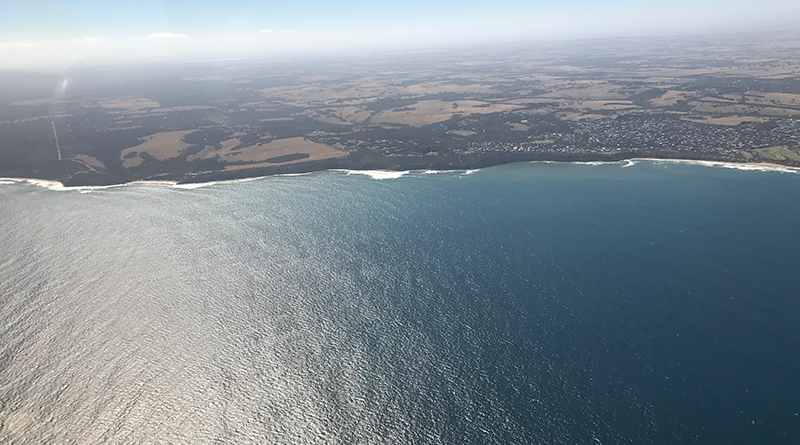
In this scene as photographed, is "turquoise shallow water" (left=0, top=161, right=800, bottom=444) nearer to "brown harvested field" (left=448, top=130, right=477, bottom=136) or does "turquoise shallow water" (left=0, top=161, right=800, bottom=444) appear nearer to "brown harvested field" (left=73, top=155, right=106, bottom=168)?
"brown harvested field" (left=73, top=155, right=106, bottom=168)

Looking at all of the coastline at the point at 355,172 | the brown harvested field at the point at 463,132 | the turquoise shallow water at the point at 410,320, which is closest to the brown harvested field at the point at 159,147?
the coastline at the point at 355,172

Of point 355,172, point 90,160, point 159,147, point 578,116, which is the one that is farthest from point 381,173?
point 578,116

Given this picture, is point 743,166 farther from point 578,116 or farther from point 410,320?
point 410,320

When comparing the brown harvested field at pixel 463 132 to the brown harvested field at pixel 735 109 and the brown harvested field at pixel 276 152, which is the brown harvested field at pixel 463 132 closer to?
the brown harvested field at pixel 276 152

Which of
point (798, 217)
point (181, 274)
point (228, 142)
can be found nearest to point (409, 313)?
point (181, 274)

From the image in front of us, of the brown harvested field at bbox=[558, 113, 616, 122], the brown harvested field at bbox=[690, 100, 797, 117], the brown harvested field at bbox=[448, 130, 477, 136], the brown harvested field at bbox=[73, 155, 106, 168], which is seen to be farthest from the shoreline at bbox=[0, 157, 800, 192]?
the brown harvested field at bbox=[690, 100, 797, 117]

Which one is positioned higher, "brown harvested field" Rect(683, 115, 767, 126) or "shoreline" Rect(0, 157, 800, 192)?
"brown harvested field" Rect(683, 115, 767, 126)
